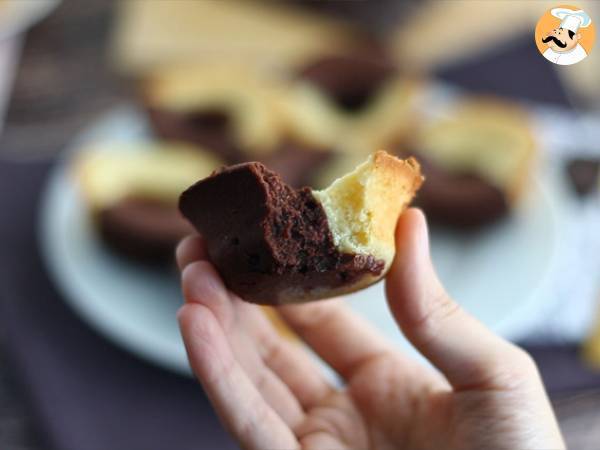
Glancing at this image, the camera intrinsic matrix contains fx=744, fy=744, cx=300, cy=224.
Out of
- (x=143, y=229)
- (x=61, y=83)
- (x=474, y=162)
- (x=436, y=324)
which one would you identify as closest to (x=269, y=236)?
(x=436, y=324)

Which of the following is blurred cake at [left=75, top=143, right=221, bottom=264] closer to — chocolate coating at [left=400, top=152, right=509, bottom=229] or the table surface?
the table surface

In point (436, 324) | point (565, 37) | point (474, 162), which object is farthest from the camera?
point (474, 162)

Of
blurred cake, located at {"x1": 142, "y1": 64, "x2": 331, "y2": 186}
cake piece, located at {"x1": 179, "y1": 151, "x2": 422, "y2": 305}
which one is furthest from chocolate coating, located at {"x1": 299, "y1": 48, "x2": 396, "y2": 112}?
cake piece, located at {"x1": 179, "y1": 151, "x2": 422, "y2": 305}

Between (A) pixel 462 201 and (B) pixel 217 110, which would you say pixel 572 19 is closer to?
(A) pixel 462 201

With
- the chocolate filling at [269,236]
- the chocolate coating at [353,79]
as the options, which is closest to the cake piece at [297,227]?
the chocolate filling at [269,236]

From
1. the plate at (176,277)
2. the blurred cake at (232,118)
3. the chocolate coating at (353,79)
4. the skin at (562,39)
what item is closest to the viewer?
the skin at (562,39)

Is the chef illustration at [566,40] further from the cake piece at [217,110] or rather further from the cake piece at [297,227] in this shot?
the cake piece at [217,110]
